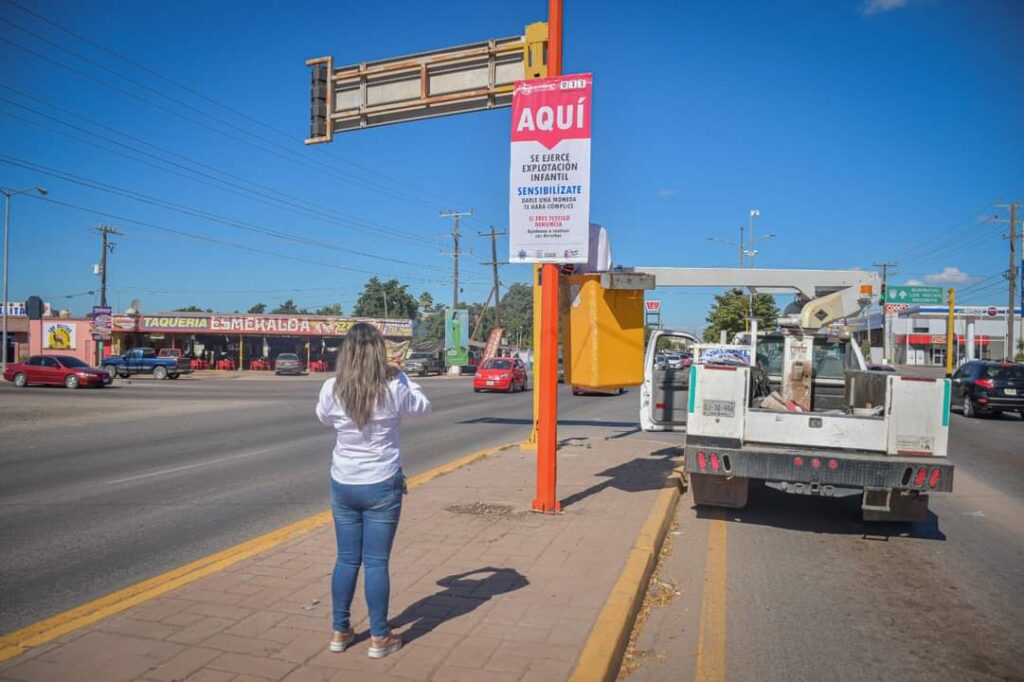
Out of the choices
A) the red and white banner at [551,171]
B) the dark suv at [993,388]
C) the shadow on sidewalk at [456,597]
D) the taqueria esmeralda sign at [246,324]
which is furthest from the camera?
the taqueria esmeralda sign at [246,324]

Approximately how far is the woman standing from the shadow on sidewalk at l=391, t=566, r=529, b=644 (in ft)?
1.23

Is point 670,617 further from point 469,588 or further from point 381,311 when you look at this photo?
point 381,311

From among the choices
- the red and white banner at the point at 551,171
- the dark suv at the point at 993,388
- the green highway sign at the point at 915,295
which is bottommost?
the dark suv at the point at 993,388

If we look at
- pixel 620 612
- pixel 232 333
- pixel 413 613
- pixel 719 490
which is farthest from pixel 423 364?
pixel 620 612

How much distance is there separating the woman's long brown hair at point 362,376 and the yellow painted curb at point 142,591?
2.14 meters

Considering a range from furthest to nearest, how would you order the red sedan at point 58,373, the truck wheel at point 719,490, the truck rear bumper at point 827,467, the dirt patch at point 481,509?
the red sedan at point 58,373 < the truck wheel at point 719,490 < the dirt patch at point 481,509 < the truck rear bumper at point 827,467

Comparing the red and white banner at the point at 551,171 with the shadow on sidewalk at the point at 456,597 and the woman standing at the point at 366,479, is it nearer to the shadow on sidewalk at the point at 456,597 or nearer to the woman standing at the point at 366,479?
the shadow on sidewalk at the point at 456,597

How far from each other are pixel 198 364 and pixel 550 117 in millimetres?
55863

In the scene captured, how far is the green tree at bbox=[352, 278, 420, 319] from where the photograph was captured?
114m

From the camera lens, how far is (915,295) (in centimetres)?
5856

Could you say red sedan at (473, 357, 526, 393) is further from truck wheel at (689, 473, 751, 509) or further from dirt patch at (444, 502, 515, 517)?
dirt patch at (444, 502, 515, 517)

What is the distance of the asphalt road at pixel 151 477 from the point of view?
6.06m

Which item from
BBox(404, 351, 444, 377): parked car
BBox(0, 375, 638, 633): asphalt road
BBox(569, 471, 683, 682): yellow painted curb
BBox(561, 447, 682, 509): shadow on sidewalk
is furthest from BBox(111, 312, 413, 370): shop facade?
BBox(569, 471, 683, 682): yellow painted curb

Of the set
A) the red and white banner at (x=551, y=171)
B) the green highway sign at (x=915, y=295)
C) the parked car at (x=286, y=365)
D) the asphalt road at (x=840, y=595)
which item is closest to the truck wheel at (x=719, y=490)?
the asphalt road at (x=840, y=595)
